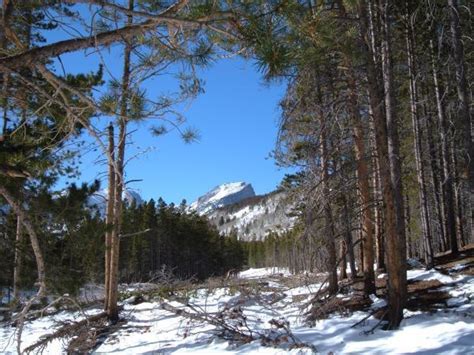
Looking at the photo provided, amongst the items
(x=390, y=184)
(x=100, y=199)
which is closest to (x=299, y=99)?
(x=390, y=184)

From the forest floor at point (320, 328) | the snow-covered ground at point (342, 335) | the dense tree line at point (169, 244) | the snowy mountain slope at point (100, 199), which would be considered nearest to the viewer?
the snowy mountain slope at point (100, 199)

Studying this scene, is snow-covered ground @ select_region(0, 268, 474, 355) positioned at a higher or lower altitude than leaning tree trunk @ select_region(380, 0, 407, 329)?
lower

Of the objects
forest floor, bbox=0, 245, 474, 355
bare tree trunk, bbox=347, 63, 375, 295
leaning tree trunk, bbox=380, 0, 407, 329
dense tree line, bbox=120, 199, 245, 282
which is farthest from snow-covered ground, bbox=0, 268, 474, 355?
dense tree line, bbox=120, 199, 245, 282

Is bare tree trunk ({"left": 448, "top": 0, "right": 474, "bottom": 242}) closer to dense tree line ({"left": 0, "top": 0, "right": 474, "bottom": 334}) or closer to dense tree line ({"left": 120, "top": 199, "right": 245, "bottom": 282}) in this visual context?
dense tree line ({"left": 0, "top": 0, "right": 474, "bottom": 334})

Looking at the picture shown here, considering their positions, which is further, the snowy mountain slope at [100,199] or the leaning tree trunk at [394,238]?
the leaning tree trunk at [394,238]

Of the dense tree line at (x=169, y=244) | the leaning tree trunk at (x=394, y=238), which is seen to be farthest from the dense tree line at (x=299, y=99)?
the dense tree line at (x=169, y=244)

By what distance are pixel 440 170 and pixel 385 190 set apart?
33.2 ft

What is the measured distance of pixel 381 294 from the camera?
10008 mm

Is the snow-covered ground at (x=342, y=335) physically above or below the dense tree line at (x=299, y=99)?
below

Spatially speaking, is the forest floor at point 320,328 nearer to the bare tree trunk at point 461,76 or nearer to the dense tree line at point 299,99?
the dense tree line at point 299,99

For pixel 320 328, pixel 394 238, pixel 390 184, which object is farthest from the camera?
pixel 320 328

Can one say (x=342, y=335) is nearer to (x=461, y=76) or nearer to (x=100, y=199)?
(x=100, y=199)

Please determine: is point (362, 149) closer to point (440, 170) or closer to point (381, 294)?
point (381, 294)

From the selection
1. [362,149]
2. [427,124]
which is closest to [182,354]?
[362,149]
